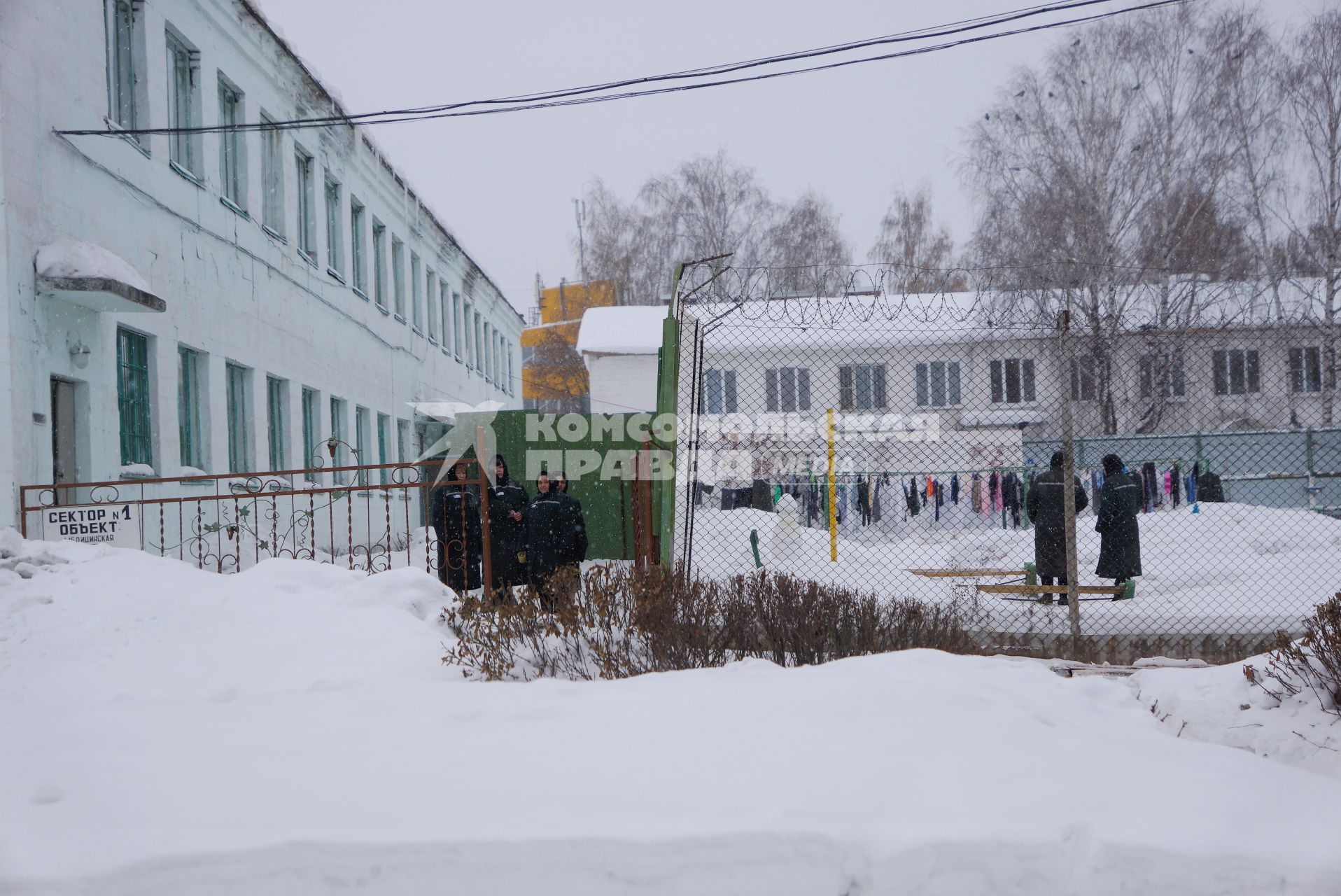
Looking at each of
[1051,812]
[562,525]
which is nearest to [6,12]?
[562,525]

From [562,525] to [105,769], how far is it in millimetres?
5063

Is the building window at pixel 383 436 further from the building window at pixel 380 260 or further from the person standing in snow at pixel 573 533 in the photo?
the person standing in snow at pixel 573 533

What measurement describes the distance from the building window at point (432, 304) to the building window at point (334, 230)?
6.61 metres

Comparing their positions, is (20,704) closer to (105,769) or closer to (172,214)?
(105,769)

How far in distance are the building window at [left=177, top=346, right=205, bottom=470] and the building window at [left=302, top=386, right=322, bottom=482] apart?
3.60 metres

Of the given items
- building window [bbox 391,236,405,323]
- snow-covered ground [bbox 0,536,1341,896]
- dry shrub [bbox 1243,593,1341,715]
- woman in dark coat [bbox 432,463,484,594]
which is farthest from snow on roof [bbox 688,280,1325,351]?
building window [bbox 391,236,405,323]

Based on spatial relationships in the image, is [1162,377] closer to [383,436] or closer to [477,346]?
[383,436]

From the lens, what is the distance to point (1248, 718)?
473 centimetres

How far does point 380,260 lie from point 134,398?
10.0 metres

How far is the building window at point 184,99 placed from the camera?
11.5m

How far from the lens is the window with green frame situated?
1301 cm

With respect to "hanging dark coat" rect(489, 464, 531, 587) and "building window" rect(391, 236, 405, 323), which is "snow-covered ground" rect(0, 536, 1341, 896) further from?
"building window" rect(391, 236, 405, 323)

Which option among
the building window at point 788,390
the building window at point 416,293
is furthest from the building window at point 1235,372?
the building window at point 416,293

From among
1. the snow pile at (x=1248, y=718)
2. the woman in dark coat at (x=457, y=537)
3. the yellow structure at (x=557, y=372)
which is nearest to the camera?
the snow pile at (x=1248, y=718)
